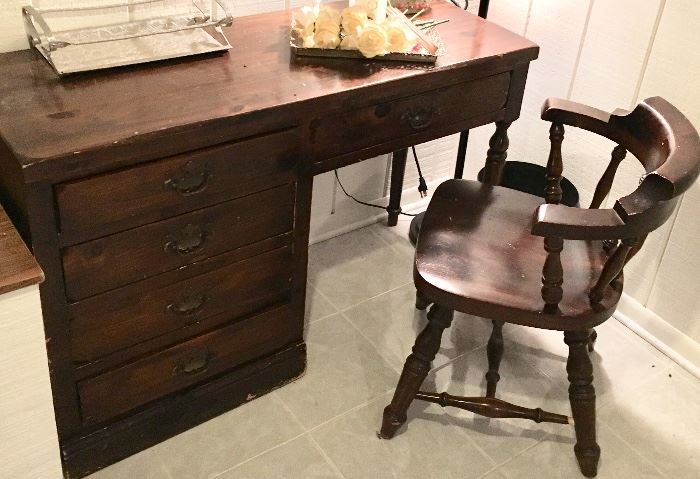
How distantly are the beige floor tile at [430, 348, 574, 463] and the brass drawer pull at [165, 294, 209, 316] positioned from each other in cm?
63

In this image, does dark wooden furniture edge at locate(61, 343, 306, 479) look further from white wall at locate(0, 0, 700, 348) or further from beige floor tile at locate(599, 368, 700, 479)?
beige floor tile at locate(599, 368, 700, 479)

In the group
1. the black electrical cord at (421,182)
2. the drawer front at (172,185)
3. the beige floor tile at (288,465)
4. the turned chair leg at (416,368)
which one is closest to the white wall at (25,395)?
the drawer front at (172,185)

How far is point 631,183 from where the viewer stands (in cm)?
216

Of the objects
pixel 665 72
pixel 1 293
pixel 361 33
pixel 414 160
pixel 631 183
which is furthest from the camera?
pixel 414 160

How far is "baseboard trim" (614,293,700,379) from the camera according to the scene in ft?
6.95

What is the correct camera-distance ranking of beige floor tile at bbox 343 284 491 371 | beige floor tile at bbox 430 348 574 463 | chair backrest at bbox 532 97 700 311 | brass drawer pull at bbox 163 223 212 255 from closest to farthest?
chair backrest at bbox 532 97 700 311, brass drawer pull at bbox 163 223 212 255, beige floor tile at bbox 430 348 574 463, beige floor tile at bbox 343 284 491 371

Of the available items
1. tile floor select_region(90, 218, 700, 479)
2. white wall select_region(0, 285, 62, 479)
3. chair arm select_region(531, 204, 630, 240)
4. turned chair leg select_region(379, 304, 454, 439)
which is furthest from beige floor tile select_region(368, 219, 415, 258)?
white wall select_region(0, 285, 62, 479)

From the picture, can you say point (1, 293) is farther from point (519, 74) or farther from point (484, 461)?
point (519, 74)

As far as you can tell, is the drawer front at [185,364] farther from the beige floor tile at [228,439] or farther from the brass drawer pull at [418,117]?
the brass drawer pull at [418,117]

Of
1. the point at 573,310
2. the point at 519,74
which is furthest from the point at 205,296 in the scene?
the point at 519,74

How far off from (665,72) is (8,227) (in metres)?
1.56

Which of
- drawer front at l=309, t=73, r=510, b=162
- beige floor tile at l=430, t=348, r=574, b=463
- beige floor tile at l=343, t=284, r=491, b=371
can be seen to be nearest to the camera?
drawer front at l=309, t=73, r=510, b=162

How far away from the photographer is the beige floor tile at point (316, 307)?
7.06ft

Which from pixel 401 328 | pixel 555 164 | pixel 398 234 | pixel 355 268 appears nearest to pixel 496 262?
pixel 555 164
